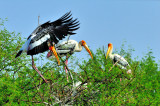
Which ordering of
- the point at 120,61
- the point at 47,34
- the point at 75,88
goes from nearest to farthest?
1. the point at 75,88
2. the point at 47,34
3. the point at 120,61

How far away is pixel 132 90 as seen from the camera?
406 inches

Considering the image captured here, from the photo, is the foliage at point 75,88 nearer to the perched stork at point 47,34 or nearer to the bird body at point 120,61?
the perched stork at point 47,34

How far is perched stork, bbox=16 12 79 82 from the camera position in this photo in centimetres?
1103

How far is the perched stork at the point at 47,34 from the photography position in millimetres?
11031

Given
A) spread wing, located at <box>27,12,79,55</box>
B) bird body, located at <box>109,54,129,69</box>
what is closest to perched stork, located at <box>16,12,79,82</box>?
spread wing, located at <box>27,12,79,55</box>

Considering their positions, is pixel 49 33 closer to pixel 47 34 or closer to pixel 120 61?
pixel 47 34

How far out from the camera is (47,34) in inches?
443

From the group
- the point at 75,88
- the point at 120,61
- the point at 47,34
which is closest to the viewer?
the point at 75,88

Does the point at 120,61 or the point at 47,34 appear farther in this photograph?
the point at 120,61

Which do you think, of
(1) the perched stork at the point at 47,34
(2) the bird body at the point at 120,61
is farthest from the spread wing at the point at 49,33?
(2) the bird body at the point at 120,61

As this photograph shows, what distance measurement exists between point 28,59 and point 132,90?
20.6ft

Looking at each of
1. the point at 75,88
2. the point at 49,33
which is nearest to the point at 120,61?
the point at 49,33

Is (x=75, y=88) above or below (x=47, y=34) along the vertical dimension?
below

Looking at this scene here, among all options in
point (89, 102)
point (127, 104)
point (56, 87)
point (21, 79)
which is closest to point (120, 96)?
point (127, 104)
